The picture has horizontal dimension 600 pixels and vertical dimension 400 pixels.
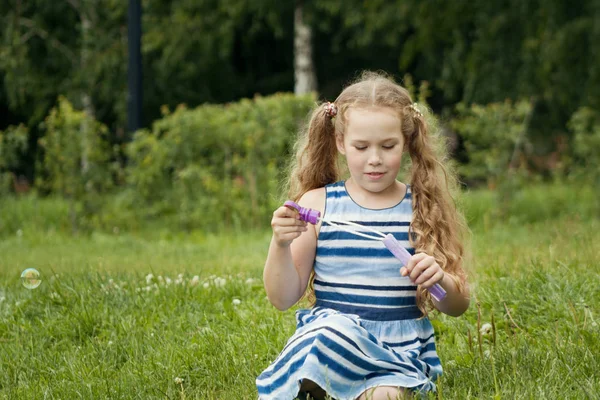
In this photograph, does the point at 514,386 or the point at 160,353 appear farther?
the point at 160,353

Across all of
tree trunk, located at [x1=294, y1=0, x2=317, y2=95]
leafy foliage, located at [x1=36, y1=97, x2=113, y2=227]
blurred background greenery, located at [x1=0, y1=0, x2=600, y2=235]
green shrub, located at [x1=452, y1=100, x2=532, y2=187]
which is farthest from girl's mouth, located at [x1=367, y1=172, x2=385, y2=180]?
tree trunk, located at [x1=294, y1=0, x2=317, y2=95]

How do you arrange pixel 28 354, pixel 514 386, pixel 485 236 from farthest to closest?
pixel 485 236 → pixel 28 354 → pixel 514 386

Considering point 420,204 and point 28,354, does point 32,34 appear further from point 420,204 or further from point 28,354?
point 420,204

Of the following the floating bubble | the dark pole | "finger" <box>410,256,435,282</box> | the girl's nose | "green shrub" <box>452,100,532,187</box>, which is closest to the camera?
"finger" <box>410,256,435,282</box>

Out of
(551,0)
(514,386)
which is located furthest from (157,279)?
(551,0)

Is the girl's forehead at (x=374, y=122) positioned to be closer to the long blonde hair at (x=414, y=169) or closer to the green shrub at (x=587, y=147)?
the long blonde hair at (x=414, y=169)

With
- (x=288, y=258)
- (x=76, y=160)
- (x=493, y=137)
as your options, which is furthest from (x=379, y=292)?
(x=76, y=160)

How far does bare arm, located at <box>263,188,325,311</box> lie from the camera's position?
8.48 ft

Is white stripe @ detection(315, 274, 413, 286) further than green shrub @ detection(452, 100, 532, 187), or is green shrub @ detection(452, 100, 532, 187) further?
green shrub @ detection(452, 100, 532, 187)

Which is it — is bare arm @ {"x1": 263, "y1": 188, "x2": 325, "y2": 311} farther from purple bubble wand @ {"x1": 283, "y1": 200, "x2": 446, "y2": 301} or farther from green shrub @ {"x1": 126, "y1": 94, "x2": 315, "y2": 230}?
green shrub @ {"x1": 126, "y1": 94, "x2": 315, "y2": 230}

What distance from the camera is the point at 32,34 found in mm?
13438

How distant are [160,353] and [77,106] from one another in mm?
11293

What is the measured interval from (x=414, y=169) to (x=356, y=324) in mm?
664

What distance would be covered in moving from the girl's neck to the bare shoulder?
0.10 m
